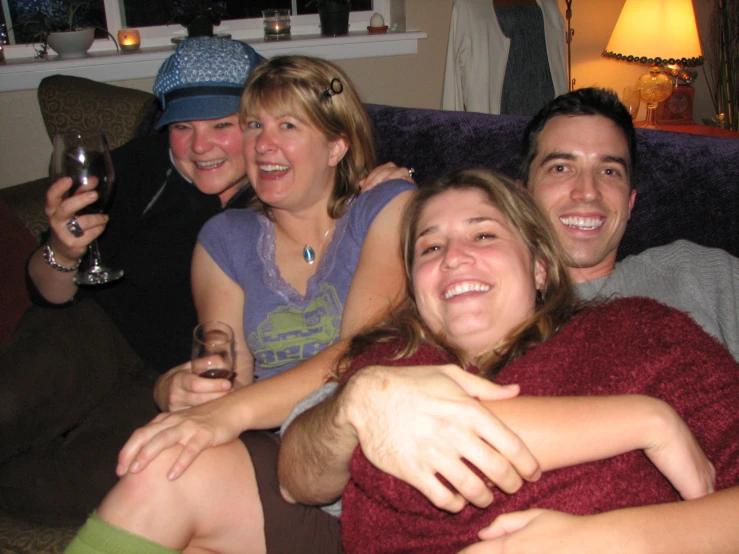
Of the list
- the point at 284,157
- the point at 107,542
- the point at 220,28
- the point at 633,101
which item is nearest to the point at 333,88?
the point at 284,157

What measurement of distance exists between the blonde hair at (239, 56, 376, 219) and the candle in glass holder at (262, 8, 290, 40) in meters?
2.02

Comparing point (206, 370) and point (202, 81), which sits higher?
point (202, 81)

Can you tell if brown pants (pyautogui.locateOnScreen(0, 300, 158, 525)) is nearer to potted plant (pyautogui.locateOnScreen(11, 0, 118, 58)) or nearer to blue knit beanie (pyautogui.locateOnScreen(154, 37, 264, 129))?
blue knit beanie (pyautogui.locateOnScreen(154, 37, 264, 129))

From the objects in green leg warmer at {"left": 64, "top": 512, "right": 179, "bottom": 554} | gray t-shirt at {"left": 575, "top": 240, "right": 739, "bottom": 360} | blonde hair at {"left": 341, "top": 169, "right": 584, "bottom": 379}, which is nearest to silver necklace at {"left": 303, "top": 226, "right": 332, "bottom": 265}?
blonde hair at {"left": 341, "top": 169, "right": 584, "bottom": 379}

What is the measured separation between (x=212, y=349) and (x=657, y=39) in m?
2.77

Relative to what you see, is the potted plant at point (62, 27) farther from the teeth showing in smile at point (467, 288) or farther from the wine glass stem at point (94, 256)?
the teeth showing in smile at point (467, 288)

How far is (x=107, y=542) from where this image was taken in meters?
1.09

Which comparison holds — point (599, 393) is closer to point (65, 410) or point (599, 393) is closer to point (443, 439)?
point (443, 439)

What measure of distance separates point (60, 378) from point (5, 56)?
2.30 meters

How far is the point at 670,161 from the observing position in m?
1.61

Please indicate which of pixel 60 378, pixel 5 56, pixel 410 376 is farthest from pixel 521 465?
pixel 5 56

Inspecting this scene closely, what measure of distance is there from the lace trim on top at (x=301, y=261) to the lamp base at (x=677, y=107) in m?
2.35

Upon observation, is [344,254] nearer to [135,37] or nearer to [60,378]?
[60,378]

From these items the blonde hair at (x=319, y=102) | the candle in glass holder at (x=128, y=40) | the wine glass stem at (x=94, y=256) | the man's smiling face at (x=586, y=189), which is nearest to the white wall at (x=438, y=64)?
the candle in glass holder at (x=128, y=40)
